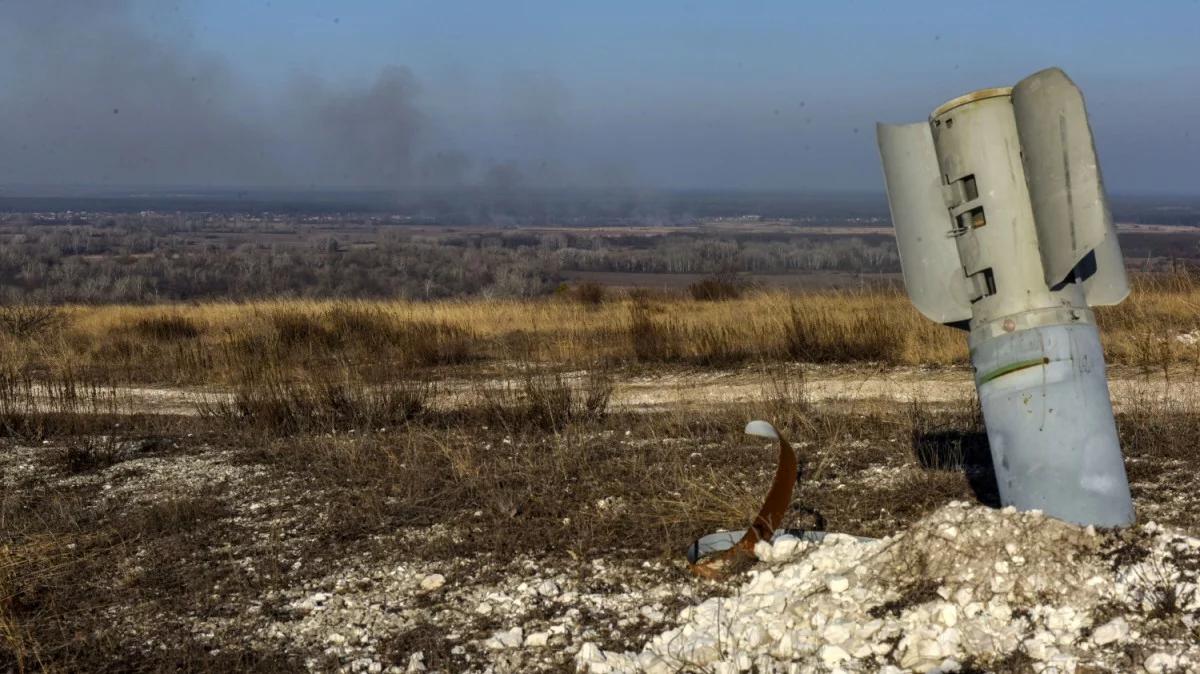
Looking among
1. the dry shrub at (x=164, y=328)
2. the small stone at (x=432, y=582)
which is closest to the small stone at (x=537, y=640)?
the small stone at (x=432, y=582)

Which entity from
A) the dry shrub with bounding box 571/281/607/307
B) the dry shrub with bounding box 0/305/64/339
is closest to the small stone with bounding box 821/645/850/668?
the dry shrub with bounding box 0/305/64/339

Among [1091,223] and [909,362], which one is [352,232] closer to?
[909,362]

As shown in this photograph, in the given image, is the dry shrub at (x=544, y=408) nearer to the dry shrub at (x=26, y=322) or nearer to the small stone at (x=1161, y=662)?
the small stone at (x=1161, y=662)

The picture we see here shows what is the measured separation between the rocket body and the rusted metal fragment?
2.74 feet

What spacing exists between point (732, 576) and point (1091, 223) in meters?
1.97

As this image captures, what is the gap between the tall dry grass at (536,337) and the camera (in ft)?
43.4

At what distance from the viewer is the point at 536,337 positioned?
17469 millimetres

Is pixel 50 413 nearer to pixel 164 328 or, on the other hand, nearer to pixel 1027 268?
pixel 1027 268

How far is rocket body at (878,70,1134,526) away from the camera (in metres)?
4.59

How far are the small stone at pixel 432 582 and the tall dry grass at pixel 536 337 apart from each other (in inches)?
215

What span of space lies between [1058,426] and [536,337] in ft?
43.1

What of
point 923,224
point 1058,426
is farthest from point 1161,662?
point 923,224

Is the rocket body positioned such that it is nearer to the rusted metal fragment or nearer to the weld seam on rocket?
the weld seam on rocket

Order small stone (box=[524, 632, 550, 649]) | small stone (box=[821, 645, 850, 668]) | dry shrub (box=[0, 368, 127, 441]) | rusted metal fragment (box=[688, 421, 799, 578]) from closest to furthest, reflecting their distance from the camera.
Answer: small stone (box=[821, 645, 850, 668]), small stone (box=[524, 632, 550, 649]), rusted metal fragment (box=[688, 421, 799, 578]), dry shrub (box=[0, 368, 127, 441])
